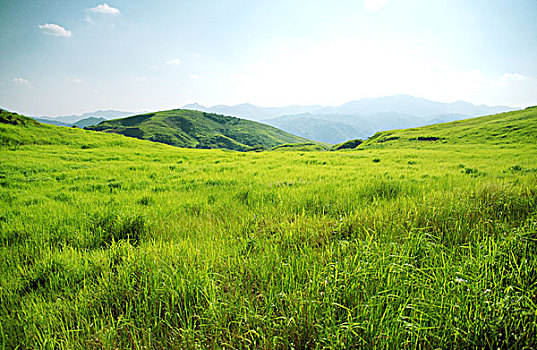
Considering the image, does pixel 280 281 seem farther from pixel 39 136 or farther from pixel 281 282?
pixel 39 136

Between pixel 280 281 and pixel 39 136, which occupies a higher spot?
pixel 39 136

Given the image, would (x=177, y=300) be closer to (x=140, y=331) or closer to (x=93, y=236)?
(x=140, y=331)

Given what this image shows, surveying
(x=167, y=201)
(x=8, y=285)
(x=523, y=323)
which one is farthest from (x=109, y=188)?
(x=523, y=323)

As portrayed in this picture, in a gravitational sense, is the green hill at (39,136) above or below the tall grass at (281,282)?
above

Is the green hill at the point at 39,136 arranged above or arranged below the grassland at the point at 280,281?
above

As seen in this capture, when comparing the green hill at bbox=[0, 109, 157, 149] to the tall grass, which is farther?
the green hill at bbox=[0, 109, 157, 149]

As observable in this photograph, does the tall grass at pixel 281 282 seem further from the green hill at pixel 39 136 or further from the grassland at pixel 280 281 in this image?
the green hill at pixel 39 136

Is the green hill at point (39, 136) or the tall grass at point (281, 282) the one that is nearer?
the tall grass at point (281, 282)

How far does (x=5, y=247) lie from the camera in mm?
3633

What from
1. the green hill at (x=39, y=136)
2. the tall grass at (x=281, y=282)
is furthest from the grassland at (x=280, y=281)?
the green hill at (x=39, y=136)

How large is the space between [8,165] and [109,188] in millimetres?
11772

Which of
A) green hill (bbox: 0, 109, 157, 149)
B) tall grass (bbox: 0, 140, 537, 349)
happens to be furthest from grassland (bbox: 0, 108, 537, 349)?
green hill (bbox: 0, 109, 157, 149)

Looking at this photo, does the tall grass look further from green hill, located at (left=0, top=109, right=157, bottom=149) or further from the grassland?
green hill, located at (left=0, top=109, right=157, bottom=149)

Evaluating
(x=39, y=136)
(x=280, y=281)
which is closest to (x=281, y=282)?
(x=280, y=281)
